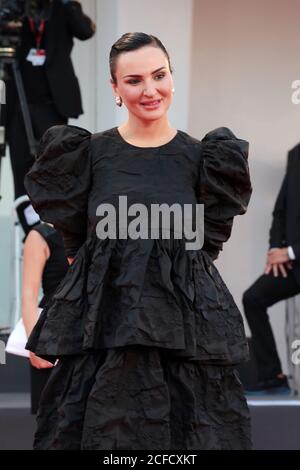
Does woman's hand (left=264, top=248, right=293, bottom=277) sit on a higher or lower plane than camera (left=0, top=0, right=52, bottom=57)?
lower

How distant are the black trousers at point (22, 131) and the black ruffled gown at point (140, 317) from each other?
2651 mm

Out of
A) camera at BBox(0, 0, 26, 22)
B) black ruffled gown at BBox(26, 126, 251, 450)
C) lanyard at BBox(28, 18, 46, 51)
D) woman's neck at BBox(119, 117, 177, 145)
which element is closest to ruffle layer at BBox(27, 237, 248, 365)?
black ruffled gown at BBox(26, 126, 251, 450)

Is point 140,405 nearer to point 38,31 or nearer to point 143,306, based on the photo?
point 143,306

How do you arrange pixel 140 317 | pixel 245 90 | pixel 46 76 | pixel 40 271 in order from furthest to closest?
pixel 245 90 < pixel 46 76 < pixel 40 271 < pixel 140 317

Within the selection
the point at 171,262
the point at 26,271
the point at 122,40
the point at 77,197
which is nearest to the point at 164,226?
the point at 171,262

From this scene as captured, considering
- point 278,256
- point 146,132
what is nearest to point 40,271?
point 146,132

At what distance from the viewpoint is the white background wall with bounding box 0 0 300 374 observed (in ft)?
21.9

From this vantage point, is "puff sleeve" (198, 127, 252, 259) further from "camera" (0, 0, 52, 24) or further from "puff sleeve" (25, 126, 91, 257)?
"camera" (0, 0, 52, 24)

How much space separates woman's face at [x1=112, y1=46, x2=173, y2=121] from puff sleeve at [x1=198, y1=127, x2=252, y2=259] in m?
0.18

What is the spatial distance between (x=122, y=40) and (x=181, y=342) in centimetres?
87

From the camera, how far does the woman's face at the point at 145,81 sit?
10.5ft

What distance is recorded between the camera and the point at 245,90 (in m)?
6.82

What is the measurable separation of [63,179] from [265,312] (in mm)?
2996
